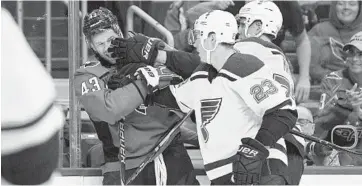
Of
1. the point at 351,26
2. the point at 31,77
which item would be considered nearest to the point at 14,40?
the point at 31,77

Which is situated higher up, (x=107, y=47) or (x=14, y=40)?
(x=14, y=40)

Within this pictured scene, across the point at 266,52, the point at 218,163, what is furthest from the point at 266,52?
the point at 218,163

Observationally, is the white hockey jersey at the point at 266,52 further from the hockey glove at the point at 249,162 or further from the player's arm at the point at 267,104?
the hockey glove at the point at 249,162

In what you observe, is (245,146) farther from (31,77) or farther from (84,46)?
(31,77)

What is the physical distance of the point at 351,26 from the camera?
3.39m

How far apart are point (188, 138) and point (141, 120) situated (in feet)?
0.82

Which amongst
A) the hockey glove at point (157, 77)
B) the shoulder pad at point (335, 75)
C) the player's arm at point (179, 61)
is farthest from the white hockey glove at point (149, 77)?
the shoulder pad at point (335, 75)

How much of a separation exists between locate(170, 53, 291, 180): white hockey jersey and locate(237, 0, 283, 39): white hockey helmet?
408 millimetres

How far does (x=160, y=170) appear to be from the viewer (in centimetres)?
281

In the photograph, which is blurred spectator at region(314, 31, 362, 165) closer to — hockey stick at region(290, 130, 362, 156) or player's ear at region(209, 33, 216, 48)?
hockey stick at region(290, 130, 362, 156)

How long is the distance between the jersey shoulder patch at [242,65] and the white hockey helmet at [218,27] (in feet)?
0.26

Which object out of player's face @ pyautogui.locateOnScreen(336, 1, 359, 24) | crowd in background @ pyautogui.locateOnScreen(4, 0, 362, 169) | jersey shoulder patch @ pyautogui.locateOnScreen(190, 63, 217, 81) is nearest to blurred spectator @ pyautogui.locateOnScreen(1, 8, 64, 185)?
jersey shoulder patch @ pyautogui.locateOnScreen(190, 63, 217, 81)

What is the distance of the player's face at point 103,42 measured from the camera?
2859mm

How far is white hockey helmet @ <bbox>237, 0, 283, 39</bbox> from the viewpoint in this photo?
297 cm
